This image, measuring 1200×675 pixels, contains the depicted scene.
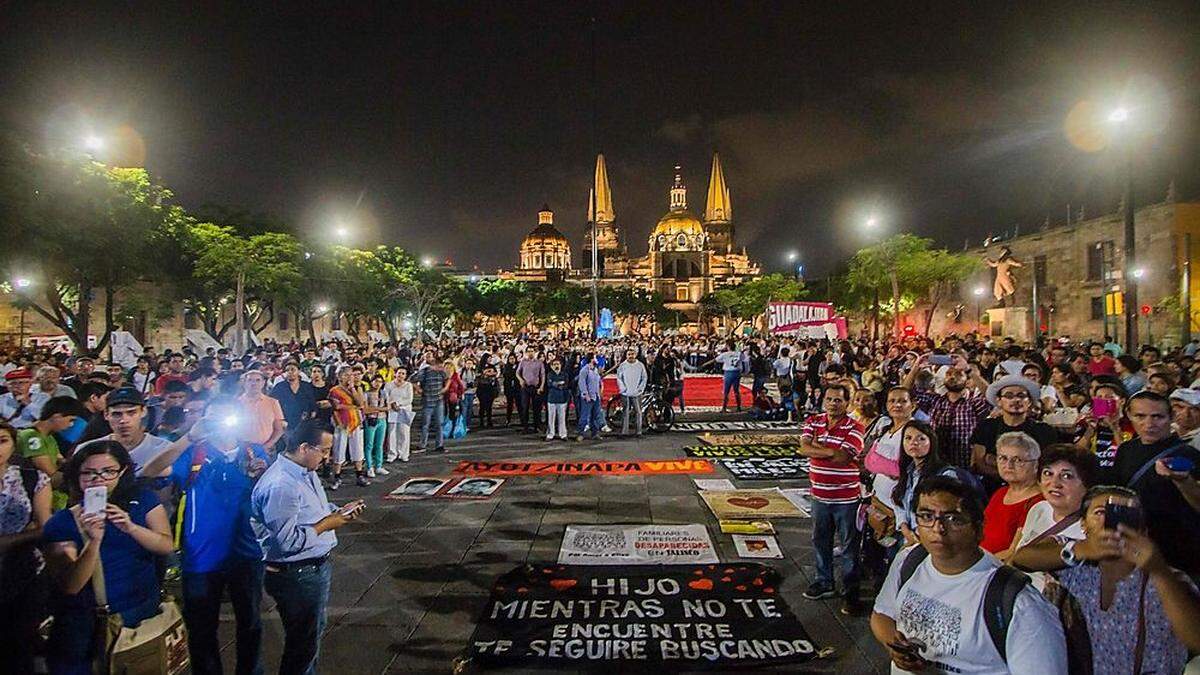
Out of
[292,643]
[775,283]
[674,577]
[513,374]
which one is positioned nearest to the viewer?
[292,643]

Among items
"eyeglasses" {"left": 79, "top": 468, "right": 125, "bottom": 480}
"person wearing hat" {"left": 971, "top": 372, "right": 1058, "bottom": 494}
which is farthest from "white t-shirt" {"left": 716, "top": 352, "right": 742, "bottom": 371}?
"eyeglasses" {"left": 79, "top": 468, "right": 125, "bottom": 480}

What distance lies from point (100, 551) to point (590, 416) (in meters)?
11.9

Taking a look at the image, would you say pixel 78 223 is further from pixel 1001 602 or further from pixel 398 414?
pixel 1001 602

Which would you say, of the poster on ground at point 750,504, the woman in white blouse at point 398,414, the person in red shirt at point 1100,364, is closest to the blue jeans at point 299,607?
the poster on ground at point 750,504

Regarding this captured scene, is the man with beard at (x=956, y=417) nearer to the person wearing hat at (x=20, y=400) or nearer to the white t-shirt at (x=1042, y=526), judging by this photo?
the white t-shirt at (x=1042, y=526)

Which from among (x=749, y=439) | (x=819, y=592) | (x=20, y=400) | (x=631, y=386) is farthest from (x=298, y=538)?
(x=749, y=439)

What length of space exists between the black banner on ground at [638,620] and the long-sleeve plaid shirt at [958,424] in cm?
189

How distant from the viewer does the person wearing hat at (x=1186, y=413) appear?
530 centimetres

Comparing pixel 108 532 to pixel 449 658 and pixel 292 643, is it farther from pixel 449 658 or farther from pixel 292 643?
pixel 449 658

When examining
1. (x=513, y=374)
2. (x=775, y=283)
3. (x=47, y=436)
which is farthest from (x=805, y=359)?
(x=775, y=283)

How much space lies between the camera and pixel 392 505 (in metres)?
9.31

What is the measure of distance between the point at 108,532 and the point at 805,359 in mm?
16849

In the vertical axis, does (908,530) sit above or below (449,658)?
above

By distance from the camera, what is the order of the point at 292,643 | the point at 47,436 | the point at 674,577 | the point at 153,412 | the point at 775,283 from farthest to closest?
1. the point at 775,283
2. the point at 153,412
3. the point at 674,577
4. the point at 47,436
5. the point at 292,643
